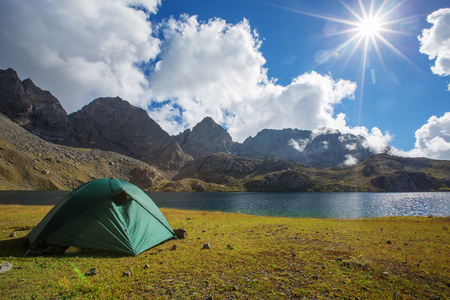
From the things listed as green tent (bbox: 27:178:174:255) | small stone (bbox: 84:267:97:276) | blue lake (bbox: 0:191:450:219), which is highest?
green tent (bbox: 27:178:174:255)

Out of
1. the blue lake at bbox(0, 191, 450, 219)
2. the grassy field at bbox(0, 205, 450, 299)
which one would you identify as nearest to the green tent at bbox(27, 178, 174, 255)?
the grassy field at bbox(0, 205, 450, 299)

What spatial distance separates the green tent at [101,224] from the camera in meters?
11.9

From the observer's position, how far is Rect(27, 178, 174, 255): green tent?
11.9m

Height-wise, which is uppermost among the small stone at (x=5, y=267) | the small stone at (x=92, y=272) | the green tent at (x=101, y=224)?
the green tent at (x=101, y=224)

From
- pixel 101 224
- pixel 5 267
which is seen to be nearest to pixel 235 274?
pixel 101 224

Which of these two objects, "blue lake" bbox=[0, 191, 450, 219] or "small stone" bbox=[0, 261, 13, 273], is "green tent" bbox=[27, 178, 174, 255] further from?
"blue lake" bbox=[0, 191, 450, 219]

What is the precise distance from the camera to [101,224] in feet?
40.0

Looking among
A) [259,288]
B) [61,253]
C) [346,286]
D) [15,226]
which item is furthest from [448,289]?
[15,226]

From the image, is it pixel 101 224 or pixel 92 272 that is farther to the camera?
pixel 101 224

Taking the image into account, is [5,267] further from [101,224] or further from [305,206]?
[305,206]

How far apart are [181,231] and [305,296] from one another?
36.1 feet

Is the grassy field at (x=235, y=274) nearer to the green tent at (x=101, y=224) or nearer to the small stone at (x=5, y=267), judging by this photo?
the small stone at (x=5, y=267)

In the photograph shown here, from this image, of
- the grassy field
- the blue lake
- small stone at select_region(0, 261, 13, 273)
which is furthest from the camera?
the blue lake

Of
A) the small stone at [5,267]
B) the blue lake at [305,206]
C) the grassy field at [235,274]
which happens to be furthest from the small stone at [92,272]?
the blue lake at [305,206]
